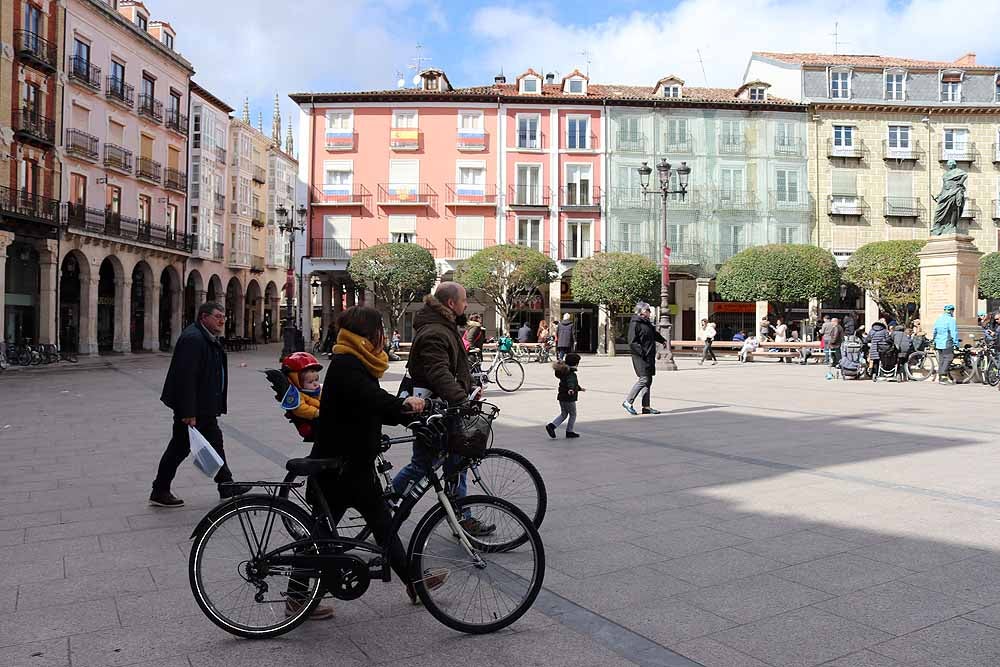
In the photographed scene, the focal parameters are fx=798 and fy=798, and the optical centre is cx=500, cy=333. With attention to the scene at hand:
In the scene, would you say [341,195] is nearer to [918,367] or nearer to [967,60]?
[918,367]

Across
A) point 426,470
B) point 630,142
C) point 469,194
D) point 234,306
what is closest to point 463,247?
point 469,194

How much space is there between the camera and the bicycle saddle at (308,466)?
11.9ft

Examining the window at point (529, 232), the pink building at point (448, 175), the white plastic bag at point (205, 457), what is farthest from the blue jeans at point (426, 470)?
the window at point (529, 232)

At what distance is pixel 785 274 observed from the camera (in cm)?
3922

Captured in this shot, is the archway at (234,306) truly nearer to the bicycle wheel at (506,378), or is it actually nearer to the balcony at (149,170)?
the balcony at (149,170)

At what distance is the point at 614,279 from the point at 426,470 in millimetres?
35662

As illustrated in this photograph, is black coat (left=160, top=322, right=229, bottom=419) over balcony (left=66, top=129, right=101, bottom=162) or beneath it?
beneath

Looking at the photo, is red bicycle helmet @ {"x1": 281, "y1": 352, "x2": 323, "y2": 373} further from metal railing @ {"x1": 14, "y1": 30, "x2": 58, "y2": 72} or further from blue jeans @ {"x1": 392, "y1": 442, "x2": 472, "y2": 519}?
metal railing @ {"x1": 14, "y1": 30, "x2": 58, "y2": 72}

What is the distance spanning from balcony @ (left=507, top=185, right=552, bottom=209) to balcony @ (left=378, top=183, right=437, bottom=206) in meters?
4.28

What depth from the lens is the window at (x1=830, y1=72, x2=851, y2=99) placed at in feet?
148

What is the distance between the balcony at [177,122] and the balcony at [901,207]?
39.3m

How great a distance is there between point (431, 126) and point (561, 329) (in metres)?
25.8

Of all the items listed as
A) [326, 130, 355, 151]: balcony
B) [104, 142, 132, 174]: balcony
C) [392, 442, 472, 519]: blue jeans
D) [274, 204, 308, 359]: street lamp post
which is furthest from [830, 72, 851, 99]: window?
[392, 442, 472, 519]: blue jeans

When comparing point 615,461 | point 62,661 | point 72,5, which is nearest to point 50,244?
point 72,5
